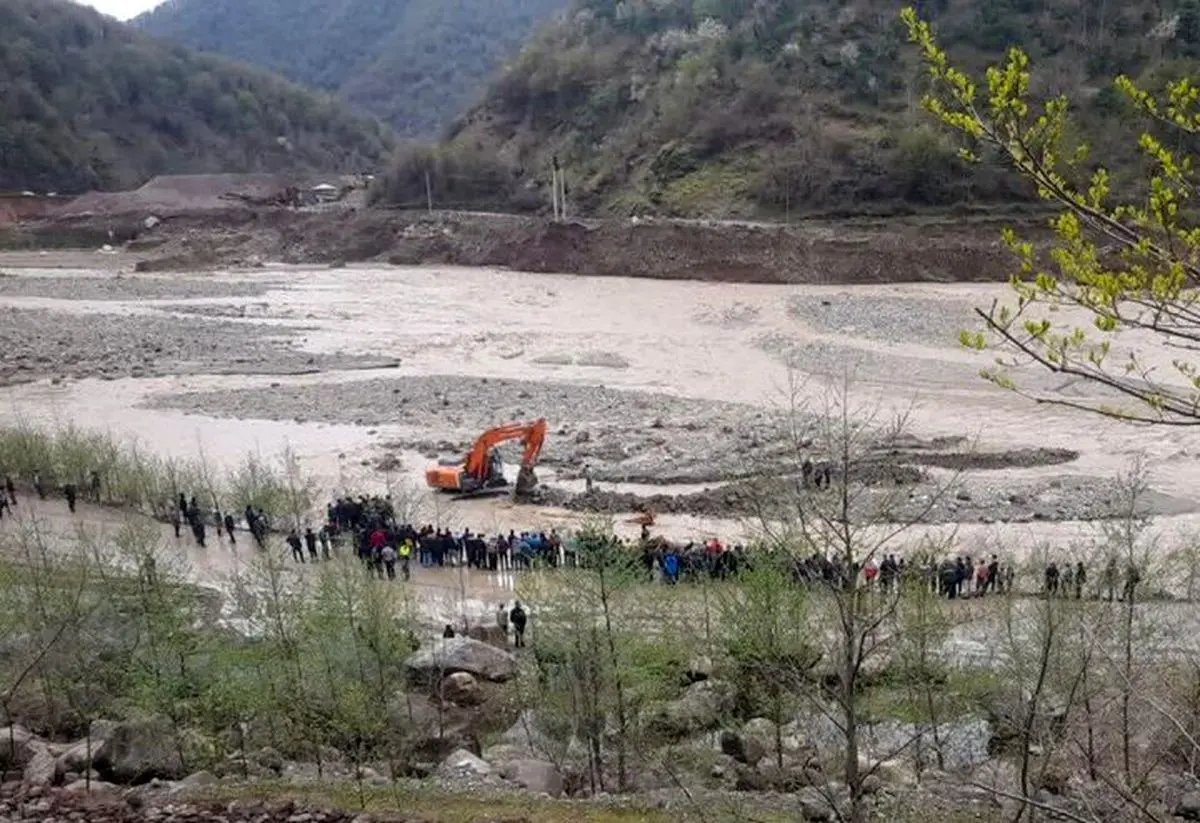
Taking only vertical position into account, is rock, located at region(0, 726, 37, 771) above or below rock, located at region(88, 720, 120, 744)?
above

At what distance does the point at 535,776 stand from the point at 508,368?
Result: 38925 mm

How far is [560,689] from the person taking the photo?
56.8 feet

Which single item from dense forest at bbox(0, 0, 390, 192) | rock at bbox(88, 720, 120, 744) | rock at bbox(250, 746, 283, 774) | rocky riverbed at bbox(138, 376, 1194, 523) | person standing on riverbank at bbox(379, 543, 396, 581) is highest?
dense forest at bbox(0, 0, 390, 192)

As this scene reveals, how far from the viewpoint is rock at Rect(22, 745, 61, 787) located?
14117mm

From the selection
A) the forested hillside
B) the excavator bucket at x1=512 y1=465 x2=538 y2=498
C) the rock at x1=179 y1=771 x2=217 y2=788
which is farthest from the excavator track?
the forested hillside

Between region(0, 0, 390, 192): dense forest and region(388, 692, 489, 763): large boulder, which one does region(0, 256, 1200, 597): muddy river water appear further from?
region(0, 0, 390, 192): dense forest

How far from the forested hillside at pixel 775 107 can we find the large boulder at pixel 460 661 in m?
65.0

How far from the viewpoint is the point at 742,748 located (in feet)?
55.2

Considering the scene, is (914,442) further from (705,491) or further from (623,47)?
(623,47)

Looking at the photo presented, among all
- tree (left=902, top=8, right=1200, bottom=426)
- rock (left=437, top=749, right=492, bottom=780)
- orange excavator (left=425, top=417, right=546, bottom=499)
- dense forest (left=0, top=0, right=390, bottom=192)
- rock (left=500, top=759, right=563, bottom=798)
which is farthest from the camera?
dense forest (left=0, top=0, right=390, bottom=192)

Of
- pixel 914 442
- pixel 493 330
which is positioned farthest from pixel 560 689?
pixel 493 330

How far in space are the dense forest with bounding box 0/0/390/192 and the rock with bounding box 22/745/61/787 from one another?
135m

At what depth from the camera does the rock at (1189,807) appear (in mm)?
13234

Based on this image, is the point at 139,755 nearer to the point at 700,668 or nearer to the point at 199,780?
the point at 199,780
